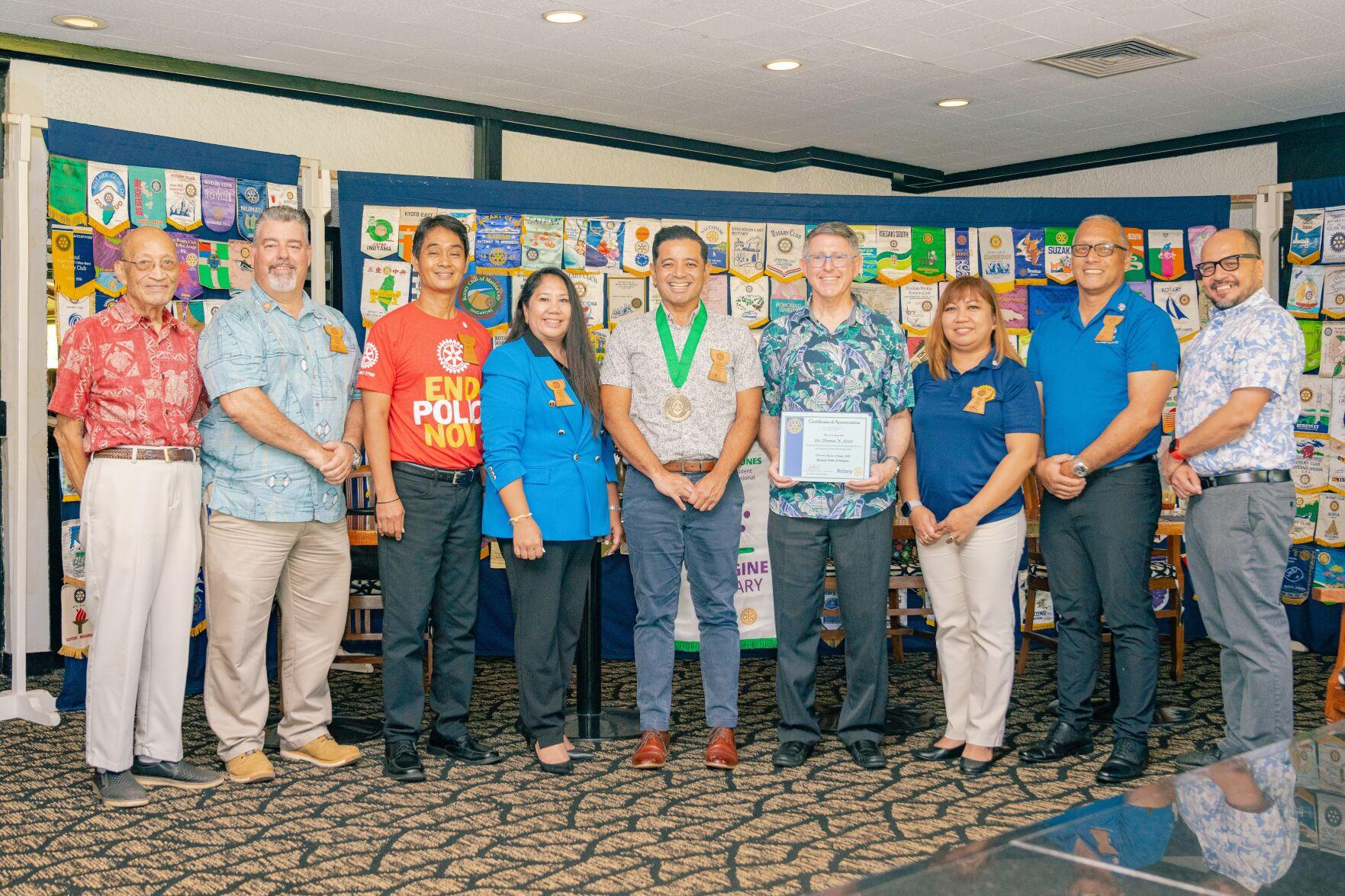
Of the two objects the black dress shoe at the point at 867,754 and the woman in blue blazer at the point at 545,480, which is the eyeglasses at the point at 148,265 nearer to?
the woman in blue blazer at the point at 545,480

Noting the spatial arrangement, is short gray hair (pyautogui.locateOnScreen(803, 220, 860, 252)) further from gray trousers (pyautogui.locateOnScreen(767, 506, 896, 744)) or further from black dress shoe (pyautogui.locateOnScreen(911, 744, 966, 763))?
black dress shoe (pyautogui.locateOnScreen(911, 744, 966, 763))

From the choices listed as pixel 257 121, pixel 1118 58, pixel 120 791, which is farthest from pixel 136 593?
pixel 1118 58

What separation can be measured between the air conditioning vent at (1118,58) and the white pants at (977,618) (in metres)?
2.91

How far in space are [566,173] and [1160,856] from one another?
637 cm

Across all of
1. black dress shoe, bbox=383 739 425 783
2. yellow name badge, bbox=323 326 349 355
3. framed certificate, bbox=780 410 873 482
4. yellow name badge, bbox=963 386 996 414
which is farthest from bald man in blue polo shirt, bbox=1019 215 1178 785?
yellow name badge, bbox=323 326 349 355

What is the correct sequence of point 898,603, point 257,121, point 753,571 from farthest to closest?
point 257,121 → point 898,603 → point 753,571

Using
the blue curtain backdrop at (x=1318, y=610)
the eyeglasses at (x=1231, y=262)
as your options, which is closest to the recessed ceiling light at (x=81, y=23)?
the eyeglasses at (x=1231, y=262)

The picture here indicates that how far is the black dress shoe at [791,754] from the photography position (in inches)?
145

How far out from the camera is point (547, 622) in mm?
3588

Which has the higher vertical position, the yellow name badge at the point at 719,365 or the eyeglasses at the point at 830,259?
the eyeglasses at the point at 830,259

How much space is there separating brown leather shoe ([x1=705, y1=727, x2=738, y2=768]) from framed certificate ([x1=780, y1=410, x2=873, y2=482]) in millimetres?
860

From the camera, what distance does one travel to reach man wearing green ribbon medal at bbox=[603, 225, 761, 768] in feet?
12.0

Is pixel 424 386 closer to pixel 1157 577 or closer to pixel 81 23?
pixel 81 23

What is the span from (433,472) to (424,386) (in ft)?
0.87
